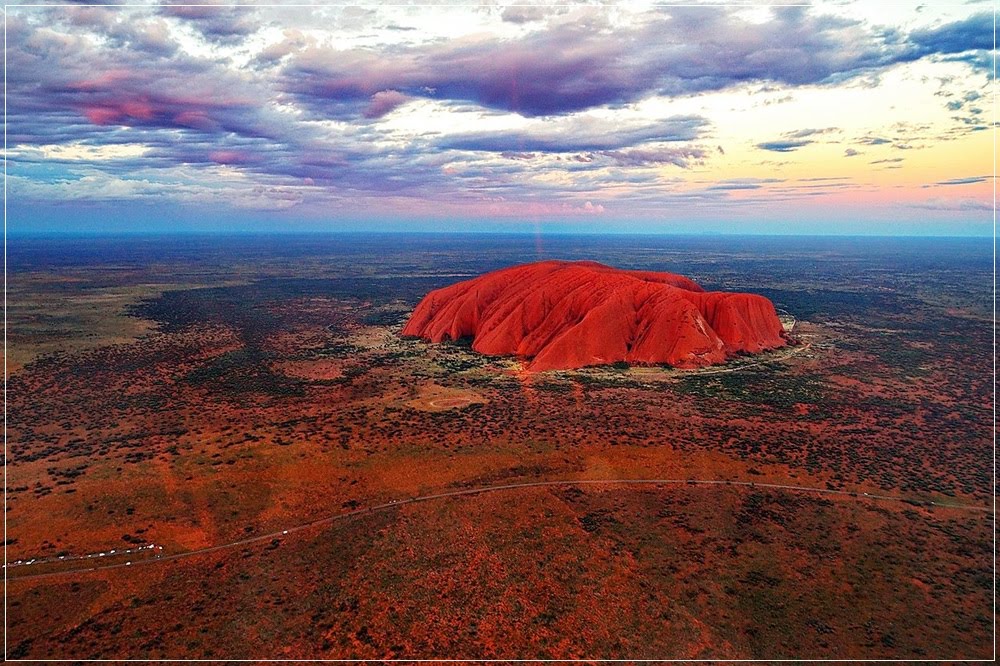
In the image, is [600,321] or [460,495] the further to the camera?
[600,321]

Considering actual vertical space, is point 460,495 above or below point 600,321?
below

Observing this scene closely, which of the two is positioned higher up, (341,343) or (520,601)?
(341,343)

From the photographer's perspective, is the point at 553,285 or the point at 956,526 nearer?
the point at 956,526

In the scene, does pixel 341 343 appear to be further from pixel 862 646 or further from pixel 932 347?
pixel 932 347

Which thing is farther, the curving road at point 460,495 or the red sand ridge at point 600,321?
the red sand ridge at point 600,321

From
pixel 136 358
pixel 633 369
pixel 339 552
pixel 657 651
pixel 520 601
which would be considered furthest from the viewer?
pixel 136 358

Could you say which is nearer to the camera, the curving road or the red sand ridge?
the curving road

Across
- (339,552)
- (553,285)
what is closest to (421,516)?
(339,552)

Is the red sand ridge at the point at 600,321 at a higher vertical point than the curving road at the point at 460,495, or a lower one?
higher
